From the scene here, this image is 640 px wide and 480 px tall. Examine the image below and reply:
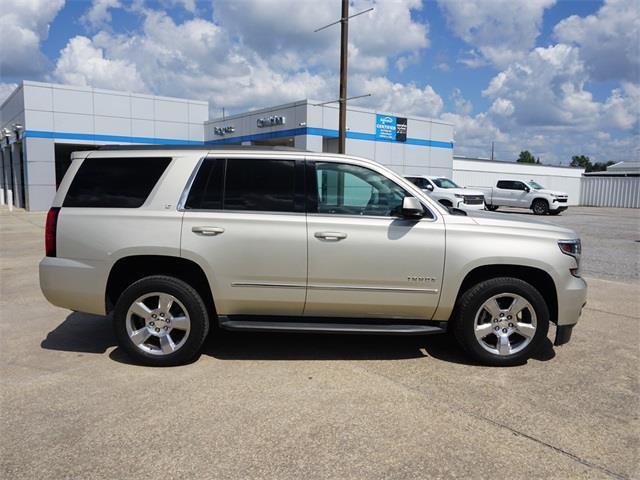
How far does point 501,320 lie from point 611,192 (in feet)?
137

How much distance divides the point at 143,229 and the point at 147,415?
1615mm

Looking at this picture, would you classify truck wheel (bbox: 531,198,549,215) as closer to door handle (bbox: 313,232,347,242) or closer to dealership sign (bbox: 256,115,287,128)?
dealership sign (bbox: 256,115,287,128)

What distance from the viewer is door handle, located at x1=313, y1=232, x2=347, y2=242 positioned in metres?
4.40

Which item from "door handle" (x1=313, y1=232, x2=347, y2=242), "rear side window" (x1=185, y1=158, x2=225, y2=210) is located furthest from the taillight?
"door handle" (x1=313, y1=232, x2=347, y2=242)

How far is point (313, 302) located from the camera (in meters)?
4.52

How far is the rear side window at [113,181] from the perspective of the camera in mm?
4605

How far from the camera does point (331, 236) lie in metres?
4.41

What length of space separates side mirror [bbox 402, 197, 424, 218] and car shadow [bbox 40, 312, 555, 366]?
1386 millimetres

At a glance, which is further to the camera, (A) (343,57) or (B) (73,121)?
(B) (73,121)

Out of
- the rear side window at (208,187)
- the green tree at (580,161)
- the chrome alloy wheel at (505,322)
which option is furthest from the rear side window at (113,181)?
the green tree at (580,161)

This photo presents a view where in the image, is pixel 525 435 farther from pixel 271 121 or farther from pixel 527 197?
pixel 527 197

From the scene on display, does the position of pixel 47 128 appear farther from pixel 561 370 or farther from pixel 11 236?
pixel 561 370

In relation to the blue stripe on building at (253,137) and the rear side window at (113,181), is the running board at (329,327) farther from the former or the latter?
the blue stripe on building at (253,137)

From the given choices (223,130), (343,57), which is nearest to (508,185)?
(343,57)
